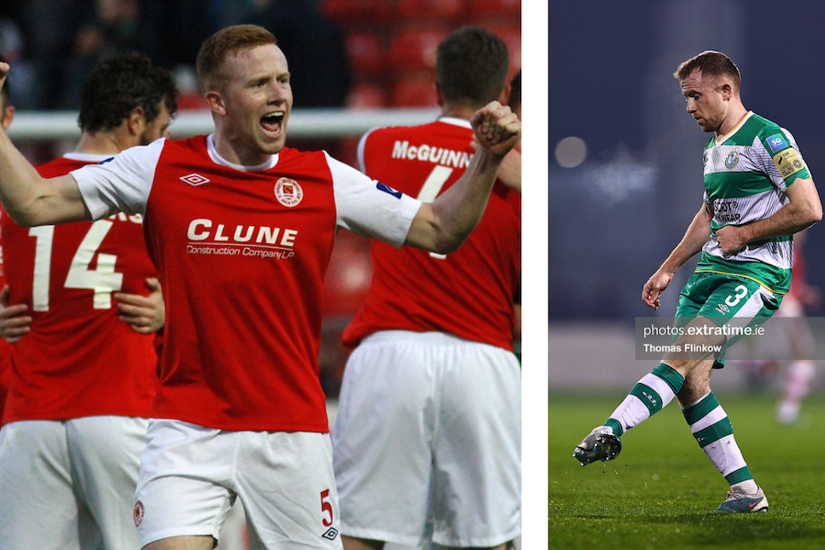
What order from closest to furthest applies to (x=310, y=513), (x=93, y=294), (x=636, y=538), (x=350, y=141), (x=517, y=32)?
(x=310, y=513), (x=636, y=538), (x=93, y=294), (x=350, y=141), (x=517, y=32)

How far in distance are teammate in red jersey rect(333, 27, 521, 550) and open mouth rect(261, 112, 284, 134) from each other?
85 cm

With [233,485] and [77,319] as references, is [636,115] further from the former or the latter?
[77,319]

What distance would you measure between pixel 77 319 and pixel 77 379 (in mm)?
201

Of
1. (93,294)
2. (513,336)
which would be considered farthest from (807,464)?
(93,294)

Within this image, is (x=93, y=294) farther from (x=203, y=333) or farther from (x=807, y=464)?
(x=807, y=464)

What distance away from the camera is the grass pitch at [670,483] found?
295 centimetres

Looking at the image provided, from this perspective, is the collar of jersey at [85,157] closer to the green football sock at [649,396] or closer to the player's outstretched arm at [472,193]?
the player's outstretched arm at [472,193]

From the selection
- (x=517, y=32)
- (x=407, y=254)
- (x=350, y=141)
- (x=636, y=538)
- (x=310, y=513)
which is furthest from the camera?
(x=517, y=32)

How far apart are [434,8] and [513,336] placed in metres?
4.67

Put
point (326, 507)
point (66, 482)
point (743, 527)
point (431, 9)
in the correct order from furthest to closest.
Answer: point (431, 9)
point (66, 482)
point (743, 527)
point (326, 507)

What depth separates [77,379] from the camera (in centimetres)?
324

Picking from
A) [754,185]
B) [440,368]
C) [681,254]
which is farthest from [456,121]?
[754,185]

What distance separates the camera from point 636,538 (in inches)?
116

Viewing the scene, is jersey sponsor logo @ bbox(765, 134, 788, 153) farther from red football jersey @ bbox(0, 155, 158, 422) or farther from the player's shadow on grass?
red football jersey @ bbox(0, 155, 158, 422)
